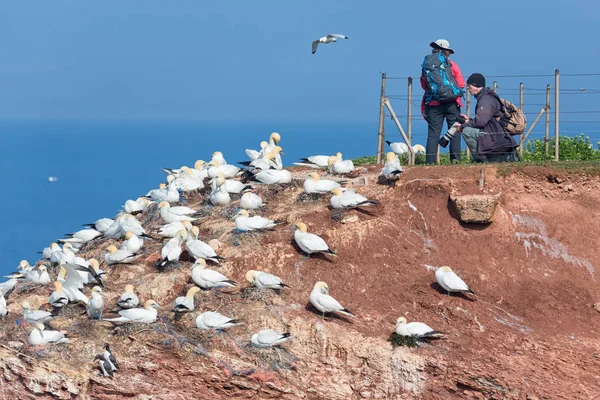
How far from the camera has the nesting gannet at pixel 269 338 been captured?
17.1m

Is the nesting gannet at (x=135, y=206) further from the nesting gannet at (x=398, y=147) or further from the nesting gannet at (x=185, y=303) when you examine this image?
the nesting gannet at (x=185, y=303)

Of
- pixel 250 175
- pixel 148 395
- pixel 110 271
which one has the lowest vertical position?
pixel 148 395

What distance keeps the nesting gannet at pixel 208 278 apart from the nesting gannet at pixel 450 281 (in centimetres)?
395

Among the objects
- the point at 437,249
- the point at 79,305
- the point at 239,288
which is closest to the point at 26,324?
the point at 79,305

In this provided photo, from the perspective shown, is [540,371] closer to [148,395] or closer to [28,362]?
[148,395]

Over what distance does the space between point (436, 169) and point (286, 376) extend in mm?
6086

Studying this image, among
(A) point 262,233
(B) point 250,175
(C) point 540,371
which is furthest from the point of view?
(B) point 250,175

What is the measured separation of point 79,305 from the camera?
1925 centimetres

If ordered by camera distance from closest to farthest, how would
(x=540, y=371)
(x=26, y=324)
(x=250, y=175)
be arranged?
(x=540, y=371) < (x=26, y=324) < (x=250, y=175)

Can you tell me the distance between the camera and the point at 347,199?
65.2 ft

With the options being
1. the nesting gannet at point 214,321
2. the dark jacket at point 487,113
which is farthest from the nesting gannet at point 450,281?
the dark jacket at point 487,113

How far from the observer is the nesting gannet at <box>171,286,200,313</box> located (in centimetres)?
1802

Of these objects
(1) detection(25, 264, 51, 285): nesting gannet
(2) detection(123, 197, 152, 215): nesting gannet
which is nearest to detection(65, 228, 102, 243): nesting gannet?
(2) detection(123, 197, 152, 215): nesting gannet

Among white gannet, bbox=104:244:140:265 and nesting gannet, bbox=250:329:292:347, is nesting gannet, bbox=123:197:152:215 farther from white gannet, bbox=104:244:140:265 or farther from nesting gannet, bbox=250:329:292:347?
nesting gannet, bbox=250:329:292:347
